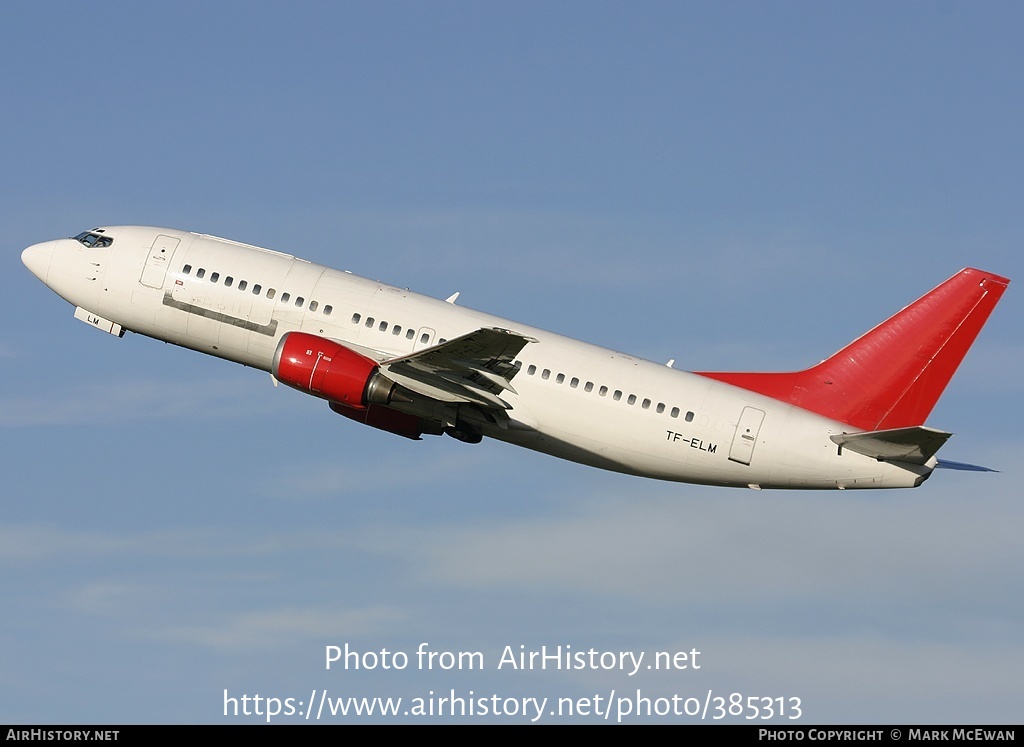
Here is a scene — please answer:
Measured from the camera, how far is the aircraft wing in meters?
45.2

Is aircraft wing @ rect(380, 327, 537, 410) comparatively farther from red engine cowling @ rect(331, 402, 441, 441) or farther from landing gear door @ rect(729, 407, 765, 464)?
landing gear door @ rect(729, 407, 765, 464)

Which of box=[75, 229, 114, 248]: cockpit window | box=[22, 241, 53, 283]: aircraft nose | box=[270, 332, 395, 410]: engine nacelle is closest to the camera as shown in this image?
box=[270, 332, 395, 410]: engine nacelle

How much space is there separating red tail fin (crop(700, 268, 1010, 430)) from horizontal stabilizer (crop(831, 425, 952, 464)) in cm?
172

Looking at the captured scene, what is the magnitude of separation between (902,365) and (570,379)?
1180cm

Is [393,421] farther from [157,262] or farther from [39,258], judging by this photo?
[39,258]

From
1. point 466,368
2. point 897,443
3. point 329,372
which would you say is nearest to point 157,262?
point 329,372

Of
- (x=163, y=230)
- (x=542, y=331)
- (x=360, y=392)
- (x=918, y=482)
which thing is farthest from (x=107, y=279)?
(x=918, y=482)

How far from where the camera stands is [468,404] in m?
48.1

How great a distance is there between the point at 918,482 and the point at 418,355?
17.5 m

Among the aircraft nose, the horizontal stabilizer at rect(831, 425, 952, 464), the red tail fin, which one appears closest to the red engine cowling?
the red tail fin

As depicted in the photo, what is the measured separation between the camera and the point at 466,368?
46.6 meters

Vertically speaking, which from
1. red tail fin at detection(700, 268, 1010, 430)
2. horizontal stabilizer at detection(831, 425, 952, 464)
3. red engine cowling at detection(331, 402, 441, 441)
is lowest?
red engine cowling at detection(331, 402, 441, 441)

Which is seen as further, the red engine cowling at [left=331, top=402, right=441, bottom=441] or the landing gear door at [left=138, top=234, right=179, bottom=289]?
the landing gear door at [left=138, top=234, right=179, bottom=289]

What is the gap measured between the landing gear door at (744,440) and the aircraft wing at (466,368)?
26.0 feet
